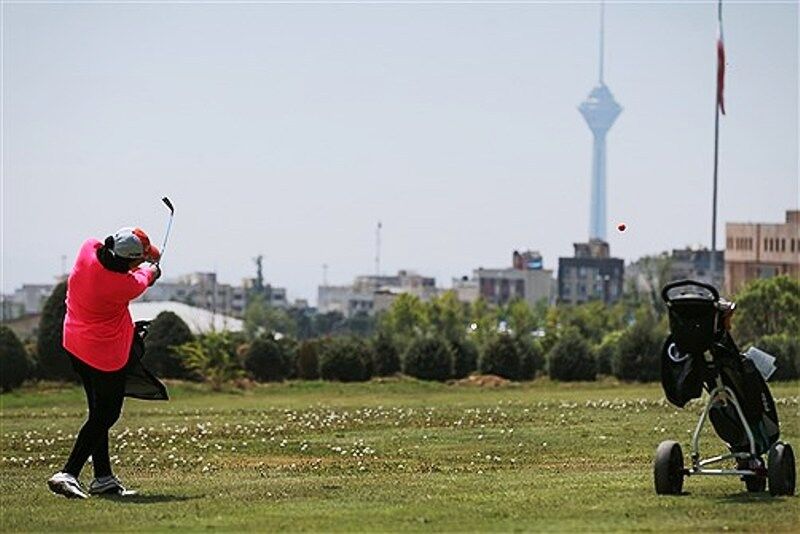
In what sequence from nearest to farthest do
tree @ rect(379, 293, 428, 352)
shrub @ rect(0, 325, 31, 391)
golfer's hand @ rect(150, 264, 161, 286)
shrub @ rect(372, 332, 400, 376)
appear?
golfer's hand @ rect(150, 264, 161, 286)
shrub @ rect(0, 325, 31, 391)
shrub @ rect(372, 332, 400, 376)
tree @ rect(379, 293, 428, 352)

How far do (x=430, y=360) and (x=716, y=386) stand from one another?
39.9 meters

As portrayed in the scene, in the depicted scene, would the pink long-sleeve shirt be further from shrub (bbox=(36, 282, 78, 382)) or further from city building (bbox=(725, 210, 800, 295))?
city building (bbox=(725, 210, 800, 295))

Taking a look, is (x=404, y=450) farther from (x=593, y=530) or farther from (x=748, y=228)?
(x=748, y=228)

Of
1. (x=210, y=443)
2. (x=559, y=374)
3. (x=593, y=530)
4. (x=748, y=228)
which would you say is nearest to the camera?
(x=593, y=530)

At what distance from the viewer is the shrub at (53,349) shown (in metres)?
47.2

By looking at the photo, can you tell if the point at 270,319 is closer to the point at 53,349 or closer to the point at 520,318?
the point at 520,318

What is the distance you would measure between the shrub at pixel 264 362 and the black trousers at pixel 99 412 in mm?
38209

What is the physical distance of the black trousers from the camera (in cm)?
1401

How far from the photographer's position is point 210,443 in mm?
21703

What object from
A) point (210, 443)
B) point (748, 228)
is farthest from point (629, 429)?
point (748, 228)

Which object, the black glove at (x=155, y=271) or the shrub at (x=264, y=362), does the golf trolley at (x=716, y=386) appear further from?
the shrub at (x=264, y=362)

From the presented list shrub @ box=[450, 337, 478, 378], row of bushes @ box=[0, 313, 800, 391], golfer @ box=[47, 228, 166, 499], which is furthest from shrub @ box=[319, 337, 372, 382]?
golfer @ box=[47, 228, 166, 499]

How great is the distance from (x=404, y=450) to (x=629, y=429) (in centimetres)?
433

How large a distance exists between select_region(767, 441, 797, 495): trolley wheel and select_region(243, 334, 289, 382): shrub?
3960cm
